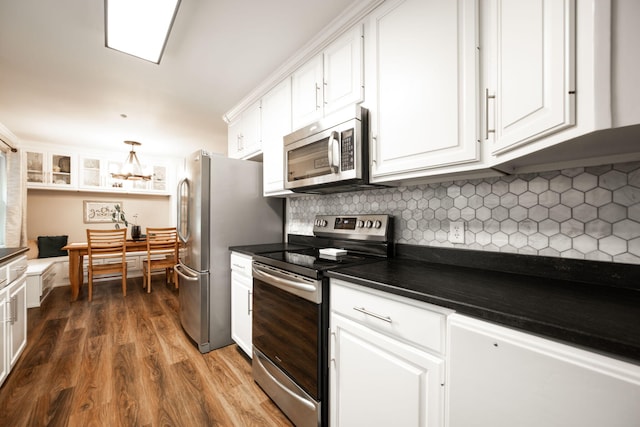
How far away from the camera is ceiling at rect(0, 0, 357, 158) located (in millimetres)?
1536

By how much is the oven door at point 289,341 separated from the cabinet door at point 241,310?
24 centimetres

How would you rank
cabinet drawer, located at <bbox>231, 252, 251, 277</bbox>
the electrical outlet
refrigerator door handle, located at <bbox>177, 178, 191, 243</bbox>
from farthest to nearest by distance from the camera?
refrigerator door handle, located at <bbox>177, 178, 191, 243</bbox> < cabinet drawer, located at <bbox>231, 252, 251, 277</bbox> < the electrical outlet

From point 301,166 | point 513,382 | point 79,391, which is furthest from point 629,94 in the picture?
point 79,391

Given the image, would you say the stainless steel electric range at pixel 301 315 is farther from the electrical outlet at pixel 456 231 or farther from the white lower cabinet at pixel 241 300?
the electrical outlet at pixel 456 231

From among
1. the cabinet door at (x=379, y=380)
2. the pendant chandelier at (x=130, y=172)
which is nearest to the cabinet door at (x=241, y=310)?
the cabinet door at (x=379, y=380)

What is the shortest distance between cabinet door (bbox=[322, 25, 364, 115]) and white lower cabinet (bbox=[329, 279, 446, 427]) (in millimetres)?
1091

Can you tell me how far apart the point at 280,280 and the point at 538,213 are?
1275 mm

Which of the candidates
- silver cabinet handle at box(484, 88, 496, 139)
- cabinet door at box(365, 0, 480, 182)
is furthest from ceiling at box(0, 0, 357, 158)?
silver cabinet handle at box(484, 88, 496, 139)

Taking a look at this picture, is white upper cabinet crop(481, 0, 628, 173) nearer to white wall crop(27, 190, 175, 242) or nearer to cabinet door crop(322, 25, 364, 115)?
cabinet door crop(322, 25, 364, 115)

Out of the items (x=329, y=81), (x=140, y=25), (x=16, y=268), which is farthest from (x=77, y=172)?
(x=329, y=81)

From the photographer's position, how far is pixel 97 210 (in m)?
4.91

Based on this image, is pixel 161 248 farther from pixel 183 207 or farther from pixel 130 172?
pixel 183 207

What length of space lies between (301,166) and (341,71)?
650 millimetres

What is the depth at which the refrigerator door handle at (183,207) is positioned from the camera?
2434 mm
